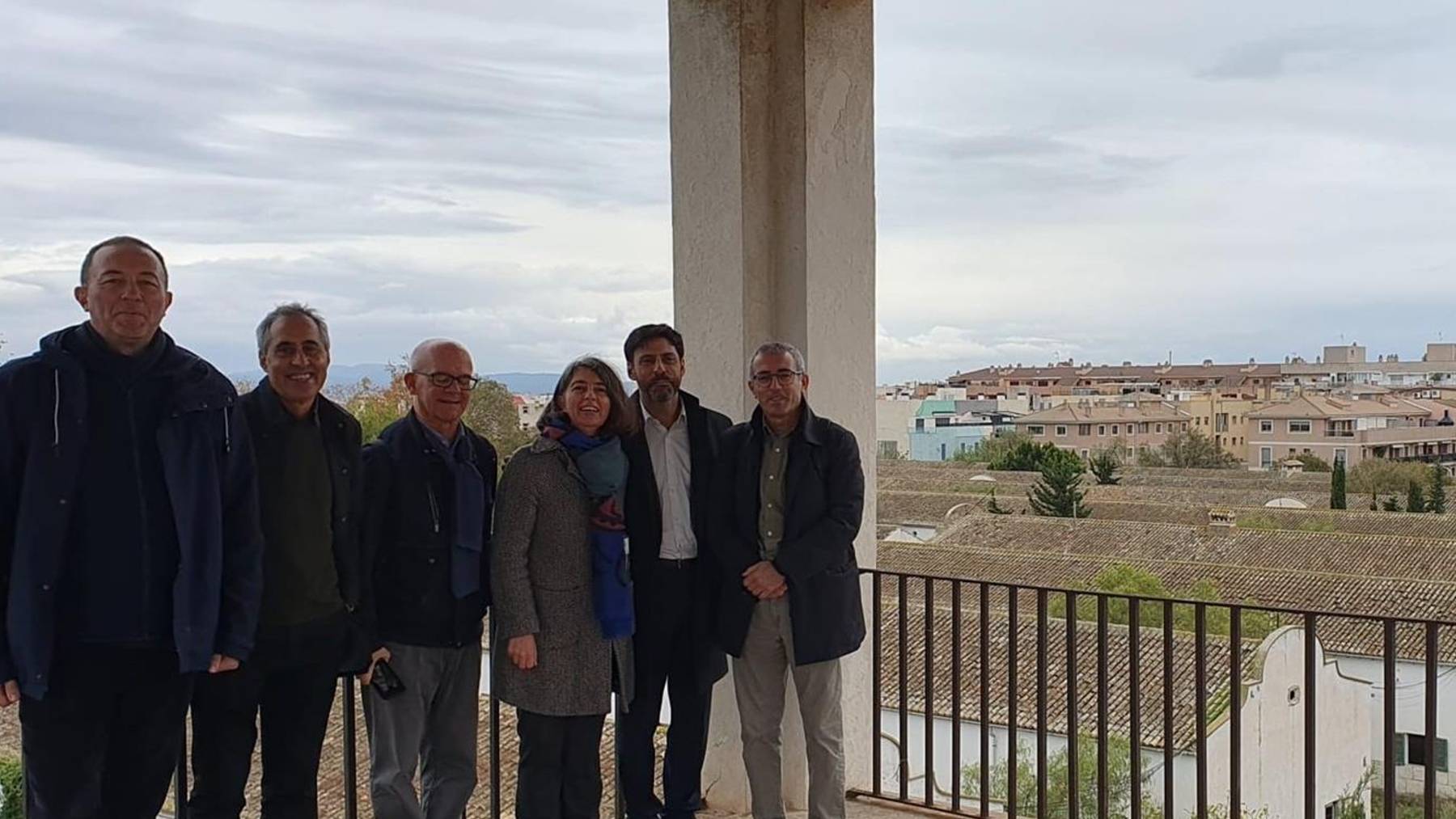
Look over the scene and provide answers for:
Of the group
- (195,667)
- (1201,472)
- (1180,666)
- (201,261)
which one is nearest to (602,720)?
(195,667)

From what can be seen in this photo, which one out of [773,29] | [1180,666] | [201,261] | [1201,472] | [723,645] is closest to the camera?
[723,645]

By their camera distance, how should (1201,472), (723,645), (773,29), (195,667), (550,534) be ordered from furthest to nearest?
(1201,472) → (773,29) → (723,645) → (550,534) → (195,667)

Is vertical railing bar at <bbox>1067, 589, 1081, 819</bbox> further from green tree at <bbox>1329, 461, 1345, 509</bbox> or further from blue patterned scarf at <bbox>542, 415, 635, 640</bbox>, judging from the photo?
green tree at <bbox>1329, 461, 1345, 509</bbox>

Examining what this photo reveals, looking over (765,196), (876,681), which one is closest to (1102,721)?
(876,681)

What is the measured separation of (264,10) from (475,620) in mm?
2651

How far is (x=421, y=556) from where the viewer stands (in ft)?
8.67

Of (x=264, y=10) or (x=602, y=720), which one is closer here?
(x=602, y=720)

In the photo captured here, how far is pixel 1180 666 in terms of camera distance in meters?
9.66

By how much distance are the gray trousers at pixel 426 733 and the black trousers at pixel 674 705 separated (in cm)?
43

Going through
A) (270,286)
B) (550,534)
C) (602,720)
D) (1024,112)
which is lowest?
(602,720)

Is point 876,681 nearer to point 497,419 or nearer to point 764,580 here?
point 764,580

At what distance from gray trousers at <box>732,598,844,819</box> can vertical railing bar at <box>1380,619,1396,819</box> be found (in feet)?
4.71

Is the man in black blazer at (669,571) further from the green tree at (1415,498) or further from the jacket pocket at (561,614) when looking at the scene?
the green tree at (1415,498)

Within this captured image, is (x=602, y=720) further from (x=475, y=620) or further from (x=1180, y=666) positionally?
(x=1180, y=666)
